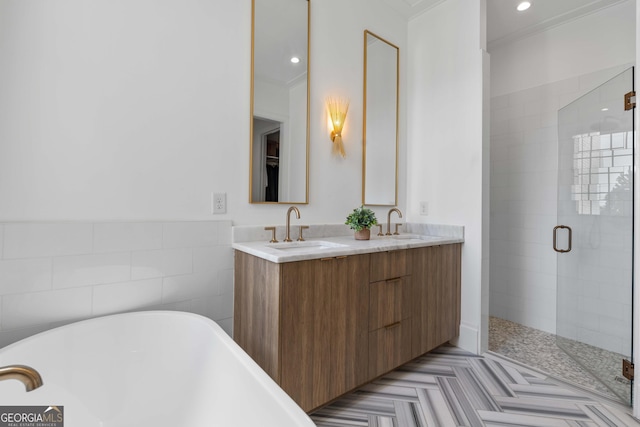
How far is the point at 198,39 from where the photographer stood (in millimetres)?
1646

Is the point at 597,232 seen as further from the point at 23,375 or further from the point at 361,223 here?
the point at 23,375

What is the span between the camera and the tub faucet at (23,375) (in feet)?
1.88

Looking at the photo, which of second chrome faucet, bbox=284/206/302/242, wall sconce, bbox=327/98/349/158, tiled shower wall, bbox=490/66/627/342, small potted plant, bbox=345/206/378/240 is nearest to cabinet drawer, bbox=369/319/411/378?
small potted plant, bbox=345/206/378/240

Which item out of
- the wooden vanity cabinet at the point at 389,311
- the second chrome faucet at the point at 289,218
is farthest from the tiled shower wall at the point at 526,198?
the second chrome faucet at the point at 289,218

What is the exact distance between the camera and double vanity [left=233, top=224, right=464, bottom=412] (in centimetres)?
137

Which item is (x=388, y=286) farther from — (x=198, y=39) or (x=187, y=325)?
(x=198, y=39)

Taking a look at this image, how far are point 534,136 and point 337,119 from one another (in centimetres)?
193

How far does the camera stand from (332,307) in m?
1.51


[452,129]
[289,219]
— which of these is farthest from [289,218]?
[452,129]

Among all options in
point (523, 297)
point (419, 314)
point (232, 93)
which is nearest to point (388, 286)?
point (419, 314)

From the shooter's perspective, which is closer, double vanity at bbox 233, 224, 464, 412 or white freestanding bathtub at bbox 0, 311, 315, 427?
white freestanding bathtub at bbox 0, 311, 315, 427

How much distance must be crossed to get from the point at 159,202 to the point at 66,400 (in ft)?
2.90

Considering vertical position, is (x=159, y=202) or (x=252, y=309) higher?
(x=159, y=202)

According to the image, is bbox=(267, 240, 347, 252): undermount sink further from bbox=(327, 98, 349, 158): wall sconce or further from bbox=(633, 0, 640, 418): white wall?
bbox=(633, 0, 640, 418): white wall
